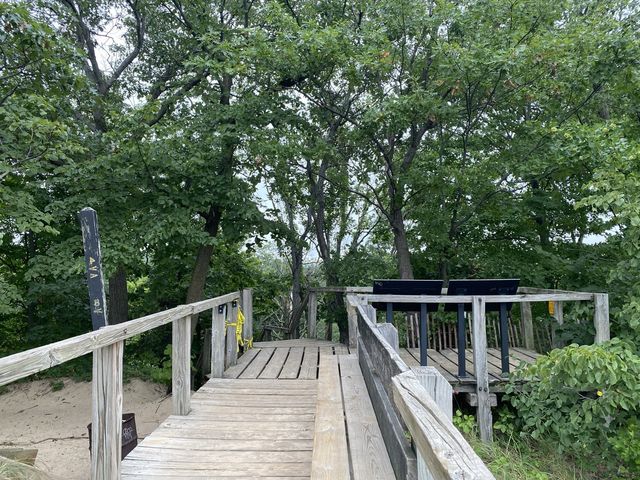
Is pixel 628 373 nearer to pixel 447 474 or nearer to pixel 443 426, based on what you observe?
pixel 443 426

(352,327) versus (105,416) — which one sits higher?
(105,416)

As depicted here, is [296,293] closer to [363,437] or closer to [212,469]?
[212,469]

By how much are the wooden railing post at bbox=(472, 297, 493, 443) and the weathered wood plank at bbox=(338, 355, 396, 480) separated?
1.89 m

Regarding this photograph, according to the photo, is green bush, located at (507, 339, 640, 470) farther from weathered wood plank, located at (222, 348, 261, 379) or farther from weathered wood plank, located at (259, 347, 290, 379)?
weathered wood plank, located at (222, 348, 261, 379)

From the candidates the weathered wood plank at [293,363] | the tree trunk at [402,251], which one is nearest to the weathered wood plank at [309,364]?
the weathered wood plank at [293,363]

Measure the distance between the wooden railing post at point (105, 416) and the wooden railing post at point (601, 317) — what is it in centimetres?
541

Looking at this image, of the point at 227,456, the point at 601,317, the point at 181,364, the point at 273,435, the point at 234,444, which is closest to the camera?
the point at 227,456

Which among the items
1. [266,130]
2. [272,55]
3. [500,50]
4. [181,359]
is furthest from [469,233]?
[181,359]

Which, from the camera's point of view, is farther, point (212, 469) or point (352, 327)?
point (352, 327)

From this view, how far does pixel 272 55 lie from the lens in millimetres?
7668

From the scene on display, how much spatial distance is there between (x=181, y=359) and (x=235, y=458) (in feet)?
3.26

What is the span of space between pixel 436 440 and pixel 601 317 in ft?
17.4

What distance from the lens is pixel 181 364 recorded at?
11.9ft

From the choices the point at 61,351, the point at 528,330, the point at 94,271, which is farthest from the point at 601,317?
the point at 61,351
